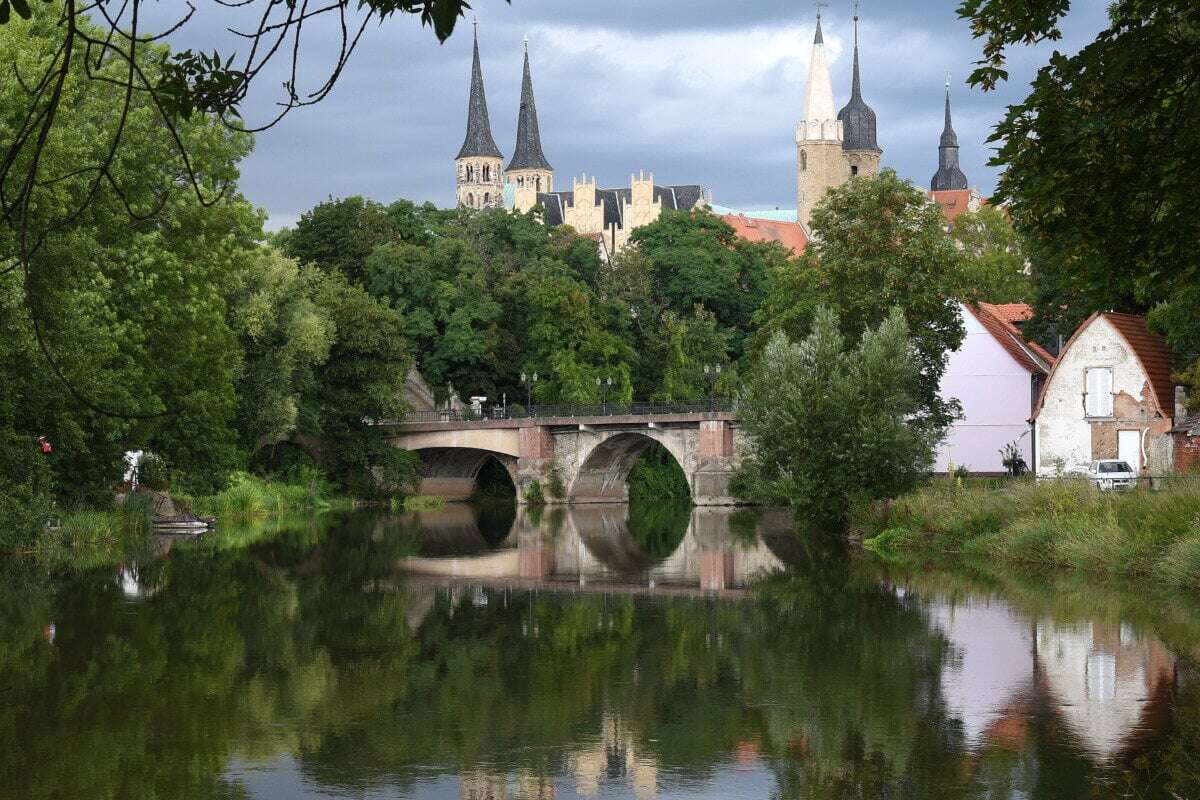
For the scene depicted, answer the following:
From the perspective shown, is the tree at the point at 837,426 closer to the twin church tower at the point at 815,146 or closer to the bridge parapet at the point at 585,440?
the bridge parapet at the point at 585,440

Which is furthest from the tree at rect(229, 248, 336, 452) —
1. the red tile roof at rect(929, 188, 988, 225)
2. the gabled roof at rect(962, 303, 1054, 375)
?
the red tile roof at rect(929, 188, 988, 225)

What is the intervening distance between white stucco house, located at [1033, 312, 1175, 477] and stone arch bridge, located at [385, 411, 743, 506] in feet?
67.3

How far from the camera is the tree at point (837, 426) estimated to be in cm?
3203

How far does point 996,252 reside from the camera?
74.2 m

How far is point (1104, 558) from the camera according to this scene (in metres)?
24.4

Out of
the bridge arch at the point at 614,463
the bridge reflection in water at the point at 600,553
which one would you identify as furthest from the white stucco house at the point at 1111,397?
the bridge arch at the point at 614,463

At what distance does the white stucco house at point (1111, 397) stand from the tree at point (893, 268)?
3473mm

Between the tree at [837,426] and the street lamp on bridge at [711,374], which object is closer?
the tree at [837,426]

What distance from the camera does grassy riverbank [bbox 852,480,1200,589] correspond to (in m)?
23.4

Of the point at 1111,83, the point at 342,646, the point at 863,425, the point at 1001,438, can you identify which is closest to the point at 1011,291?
the point at 1001,438

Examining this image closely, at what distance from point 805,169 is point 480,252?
208ft

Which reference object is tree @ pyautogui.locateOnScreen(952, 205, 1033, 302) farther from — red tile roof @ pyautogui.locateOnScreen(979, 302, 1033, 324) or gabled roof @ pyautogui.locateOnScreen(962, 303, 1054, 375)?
gabled roof @ pyautogui.locateOnScreen(962, 303, 1054, 375)

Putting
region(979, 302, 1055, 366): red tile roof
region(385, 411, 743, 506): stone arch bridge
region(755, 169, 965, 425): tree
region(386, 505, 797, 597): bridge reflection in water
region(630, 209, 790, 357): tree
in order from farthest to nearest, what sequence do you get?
1. region(630, 209, 790, 357): tree
2. region(385, 411, 743, 506): stone arch bridge
3. region(979, 302, 1055, 366): red tile roof
4. region(755, 169, 965, 425): tree
5. region(386, 505, 797, 597): bridge reflection in water

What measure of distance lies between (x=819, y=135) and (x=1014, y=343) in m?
82.6
